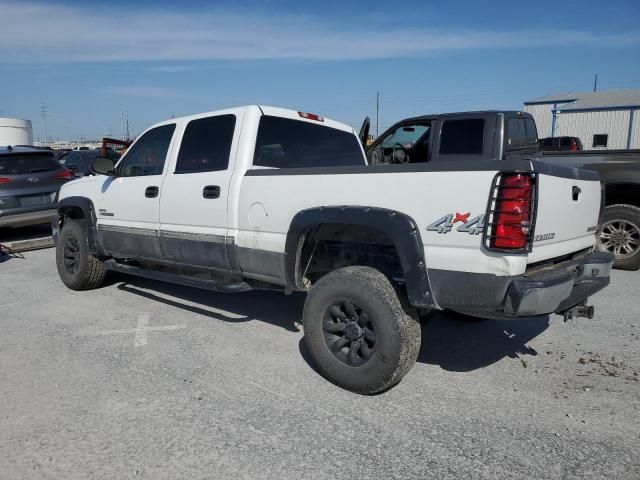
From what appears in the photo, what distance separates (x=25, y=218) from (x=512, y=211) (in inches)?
327

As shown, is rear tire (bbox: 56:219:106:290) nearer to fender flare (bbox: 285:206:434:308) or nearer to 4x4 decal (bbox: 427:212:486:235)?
fender flare (bbox: 285:206:434:308)

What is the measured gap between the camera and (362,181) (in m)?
3.22

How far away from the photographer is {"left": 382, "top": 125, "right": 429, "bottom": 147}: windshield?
730 centimetres

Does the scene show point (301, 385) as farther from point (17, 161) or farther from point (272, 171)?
point (17, 161)

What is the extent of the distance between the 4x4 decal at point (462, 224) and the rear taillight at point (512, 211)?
6 cm

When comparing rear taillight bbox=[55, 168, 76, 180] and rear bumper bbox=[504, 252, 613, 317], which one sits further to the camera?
rear taillight bbox=[55, 168, 76, 180]

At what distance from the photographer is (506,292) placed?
108 inches

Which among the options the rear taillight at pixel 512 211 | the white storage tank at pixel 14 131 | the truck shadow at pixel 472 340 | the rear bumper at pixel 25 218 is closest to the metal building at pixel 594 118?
the white storage tank at pixel 14 131

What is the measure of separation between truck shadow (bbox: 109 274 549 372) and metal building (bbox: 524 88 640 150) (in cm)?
3199

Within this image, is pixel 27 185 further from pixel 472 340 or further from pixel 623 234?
pixel 623 234

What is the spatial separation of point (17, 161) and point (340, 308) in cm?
773

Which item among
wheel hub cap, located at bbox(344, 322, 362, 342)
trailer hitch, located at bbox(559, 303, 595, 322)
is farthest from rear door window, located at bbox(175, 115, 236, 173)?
trailer hitch, located at bbox(559, 303, 595, 322)

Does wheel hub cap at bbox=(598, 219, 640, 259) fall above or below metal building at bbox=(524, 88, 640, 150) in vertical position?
below

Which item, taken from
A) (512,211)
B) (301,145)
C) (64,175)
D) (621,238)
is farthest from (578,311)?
(64,175)
